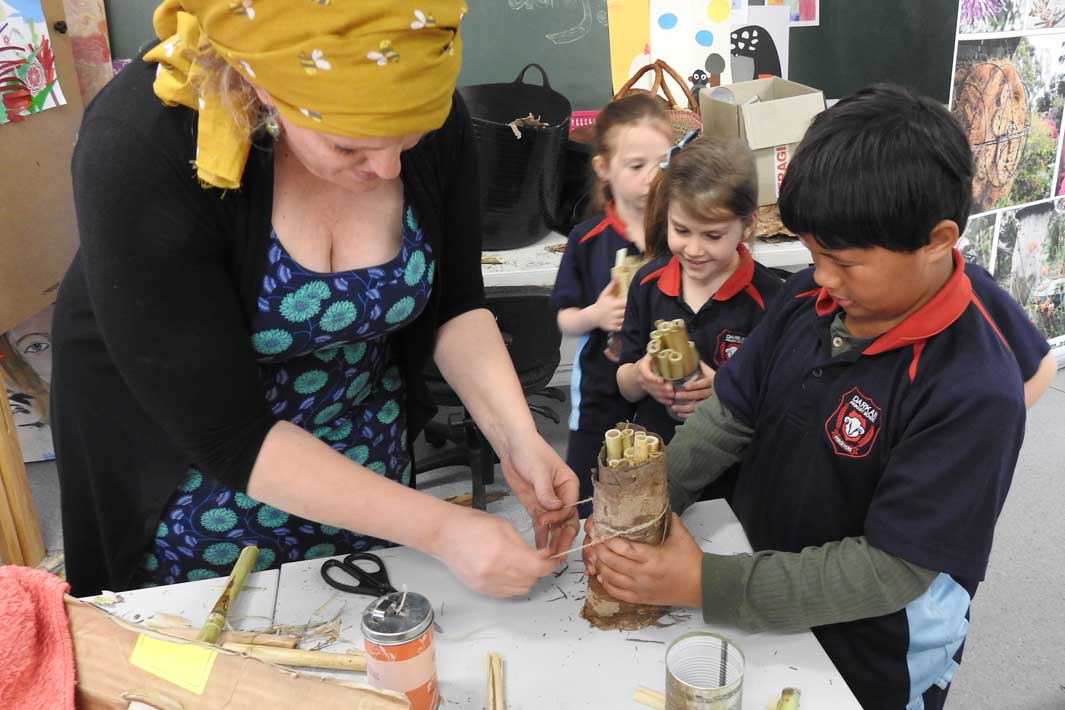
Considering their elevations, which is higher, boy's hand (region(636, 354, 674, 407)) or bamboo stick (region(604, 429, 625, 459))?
bamboo stick (region(604, 429, 625, 459))

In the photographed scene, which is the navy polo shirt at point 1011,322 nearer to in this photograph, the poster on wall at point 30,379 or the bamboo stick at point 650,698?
the bamboo stick at point 650,698

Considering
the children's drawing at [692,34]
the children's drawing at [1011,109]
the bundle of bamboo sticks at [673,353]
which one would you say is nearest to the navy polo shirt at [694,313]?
the bundle of bamboo sticks at [673,353]

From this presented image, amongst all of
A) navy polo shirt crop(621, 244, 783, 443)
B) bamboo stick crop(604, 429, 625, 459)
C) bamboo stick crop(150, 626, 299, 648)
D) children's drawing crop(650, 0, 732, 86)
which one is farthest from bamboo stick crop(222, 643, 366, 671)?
children's drawing crop(650, 0, 732, 86)

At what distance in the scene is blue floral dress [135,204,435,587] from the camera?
1178 mm

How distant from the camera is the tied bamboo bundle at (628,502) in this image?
1.12 meters

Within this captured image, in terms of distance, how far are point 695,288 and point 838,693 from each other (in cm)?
105

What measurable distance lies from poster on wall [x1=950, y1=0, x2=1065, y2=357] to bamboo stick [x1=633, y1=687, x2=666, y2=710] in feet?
8.73

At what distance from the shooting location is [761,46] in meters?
3.30

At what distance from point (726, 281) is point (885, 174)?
793 mm

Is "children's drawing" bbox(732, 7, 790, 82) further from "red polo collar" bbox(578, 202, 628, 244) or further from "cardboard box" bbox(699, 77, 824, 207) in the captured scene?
"red polo collar" bbox(578, 202, 628, 244)

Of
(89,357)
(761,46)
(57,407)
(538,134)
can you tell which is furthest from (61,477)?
(761,46)

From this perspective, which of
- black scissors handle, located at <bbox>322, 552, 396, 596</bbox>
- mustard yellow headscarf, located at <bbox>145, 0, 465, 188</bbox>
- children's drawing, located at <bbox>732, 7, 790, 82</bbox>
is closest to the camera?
mustard yellow headscarf, located at <bbox>145, 0, 465, 188</bbox>

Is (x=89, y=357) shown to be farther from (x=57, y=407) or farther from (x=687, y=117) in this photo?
(x=687, y=117)

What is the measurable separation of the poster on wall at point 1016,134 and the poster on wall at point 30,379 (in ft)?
11.4
